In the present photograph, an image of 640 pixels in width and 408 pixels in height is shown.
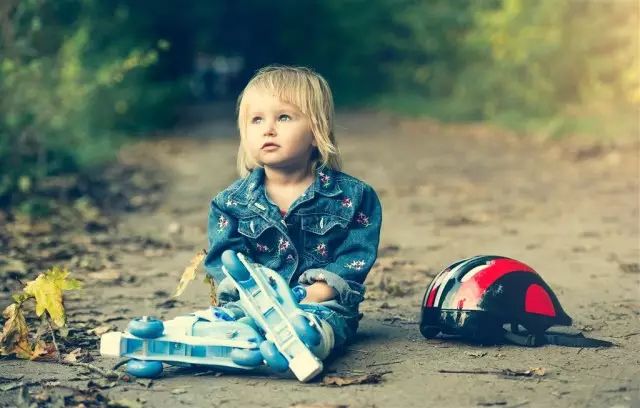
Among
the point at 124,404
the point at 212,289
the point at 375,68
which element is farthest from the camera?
the point at 375,68

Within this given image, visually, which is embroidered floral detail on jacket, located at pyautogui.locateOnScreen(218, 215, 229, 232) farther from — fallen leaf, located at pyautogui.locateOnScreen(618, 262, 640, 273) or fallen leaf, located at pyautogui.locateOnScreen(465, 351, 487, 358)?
fallen leaf, located at pyautogui.locateOnScreen(618, 262, 640, 273)

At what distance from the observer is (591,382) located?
13.4 feet

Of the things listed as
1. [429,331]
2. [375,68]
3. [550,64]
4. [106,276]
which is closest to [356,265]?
[429,331]

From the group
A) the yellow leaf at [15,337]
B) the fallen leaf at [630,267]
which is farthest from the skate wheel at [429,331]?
the fallen leaf at [630,267]

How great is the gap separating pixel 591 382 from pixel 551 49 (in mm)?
13217

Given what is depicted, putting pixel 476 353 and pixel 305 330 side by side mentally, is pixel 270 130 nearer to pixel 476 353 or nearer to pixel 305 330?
pixel 305 330

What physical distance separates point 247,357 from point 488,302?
107 cm

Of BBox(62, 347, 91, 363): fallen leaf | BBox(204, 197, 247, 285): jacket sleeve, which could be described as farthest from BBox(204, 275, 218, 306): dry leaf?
BBox(62, 347, 91, 363): fallen leaf

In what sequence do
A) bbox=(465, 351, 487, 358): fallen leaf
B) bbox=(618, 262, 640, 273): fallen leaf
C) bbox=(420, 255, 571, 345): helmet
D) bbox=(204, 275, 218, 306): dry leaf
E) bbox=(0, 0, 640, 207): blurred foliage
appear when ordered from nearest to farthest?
1. bbox=(465, 351, 487, 358): fallen leaf
2. bbox=(420, 255, 571, 345): helmet
3. bbox=(204, 275, 218, 306): dry leaf
4. bbox=(618, 262, 640, 273): fallen leaf
5. bbox=(0, 0, 640, 207): blurred foliage

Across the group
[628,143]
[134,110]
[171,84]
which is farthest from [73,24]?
[171,84]

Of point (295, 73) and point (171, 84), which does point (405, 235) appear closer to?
point (295, 73)

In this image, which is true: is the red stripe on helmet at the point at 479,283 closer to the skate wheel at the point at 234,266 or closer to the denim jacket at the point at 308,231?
the denim jacket at the point at 308,231

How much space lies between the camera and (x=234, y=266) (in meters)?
4.16

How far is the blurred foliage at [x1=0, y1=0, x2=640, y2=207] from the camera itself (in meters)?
9.83
